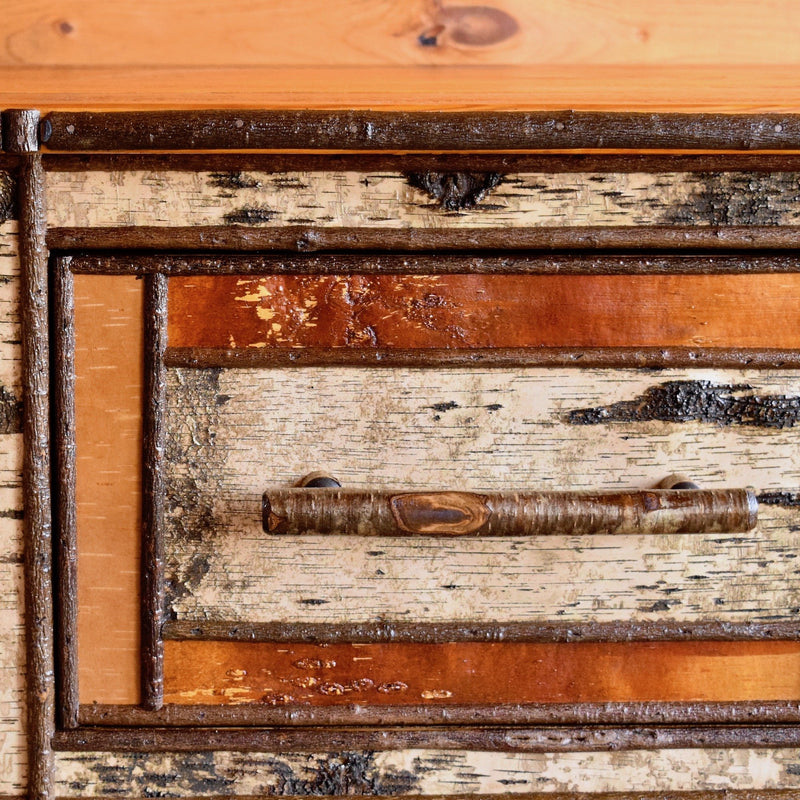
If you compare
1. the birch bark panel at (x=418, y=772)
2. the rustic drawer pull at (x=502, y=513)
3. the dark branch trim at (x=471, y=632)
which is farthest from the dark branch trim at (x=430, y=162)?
the birch bark panel at (x=418, y=772)

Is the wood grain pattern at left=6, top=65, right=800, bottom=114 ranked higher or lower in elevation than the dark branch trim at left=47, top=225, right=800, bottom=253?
higher

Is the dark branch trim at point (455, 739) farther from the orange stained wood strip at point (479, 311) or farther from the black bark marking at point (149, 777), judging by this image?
the orange stained wood strip at point (479, 311)

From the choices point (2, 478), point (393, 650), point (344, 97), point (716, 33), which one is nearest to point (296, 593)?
point (393, 650)

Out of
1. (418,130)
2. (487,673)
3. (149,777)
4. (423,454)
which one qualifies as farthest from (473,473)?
(149,777)

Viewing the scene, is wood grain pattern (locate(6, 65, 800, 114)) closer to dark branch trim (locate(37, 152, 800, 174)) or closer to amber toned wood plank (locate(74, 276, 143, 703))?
dark branch trim (locate(37, 152, 800, 174))

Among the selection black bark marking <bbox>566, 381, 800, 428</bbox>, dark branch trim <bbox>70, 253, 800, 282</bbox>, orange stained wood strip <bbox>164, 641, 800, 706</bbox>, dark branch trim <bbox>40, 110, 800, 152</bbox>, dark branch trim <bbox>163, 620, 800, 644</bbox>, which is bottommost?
orange stained wood strip <bbox>164, 641, 800, 706</bbox>

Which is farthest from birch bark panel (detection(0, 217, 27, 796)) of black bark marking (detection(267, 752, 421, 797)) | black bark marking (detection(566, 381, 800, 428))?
black bark marking (detection(566, 381, 800, 428))
